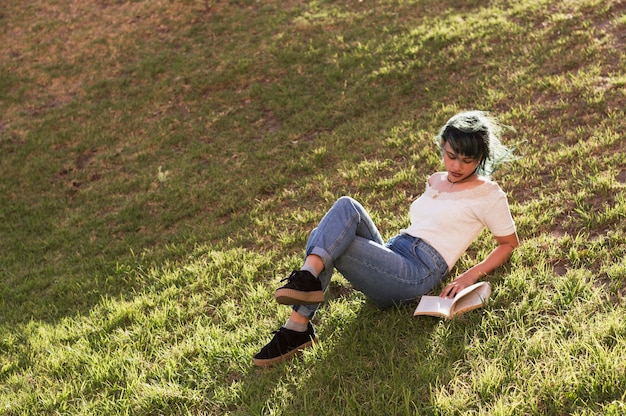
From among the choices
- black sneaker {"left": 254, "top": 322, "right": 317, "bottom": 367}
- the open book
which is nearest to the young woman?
black sneaker {"left": 254, "top": 322, "right": 317, "bottom": 367}

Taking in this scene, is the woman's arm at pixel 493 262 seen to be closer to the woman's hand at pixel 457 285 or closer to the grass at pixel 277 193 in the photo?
the woman's hand at pixel 457 285

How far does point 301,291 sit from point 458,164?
1430mm

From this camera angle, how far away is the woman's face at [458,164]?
4020mm

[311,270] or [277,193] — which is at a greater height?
[311,270]

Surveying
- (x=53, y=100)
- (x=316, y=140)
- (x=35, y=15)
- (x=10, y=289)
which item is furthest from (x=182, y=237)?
(x=35, y=15)

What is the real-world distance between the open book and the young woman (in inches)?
4.2

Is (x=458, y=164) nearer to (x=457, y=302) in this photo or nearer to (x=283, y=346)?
(x=457, y=302)

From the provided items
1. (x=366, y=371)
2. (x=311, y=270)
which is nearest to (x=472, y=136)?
(x=311, y=270)

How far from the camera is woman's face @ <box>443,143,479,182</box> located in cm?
402

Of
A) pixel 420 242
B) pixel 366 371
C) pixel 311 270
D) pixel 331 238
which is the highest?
pixel 331 238

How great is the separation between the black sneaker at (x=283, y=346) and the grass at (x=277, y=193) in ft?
0.31

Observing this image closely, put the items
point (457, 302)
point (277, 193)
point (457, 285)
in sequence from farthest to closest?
point (277, 193) → point (457, 285) → point (457, 302)

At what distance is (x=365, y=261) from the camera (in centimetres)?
383

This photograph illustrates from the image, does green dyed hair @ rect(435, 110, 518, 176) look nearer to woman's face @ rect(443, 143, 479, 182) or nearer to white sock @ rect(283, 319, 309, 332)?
woman's face @ rect(443, 143, 479, 182)
